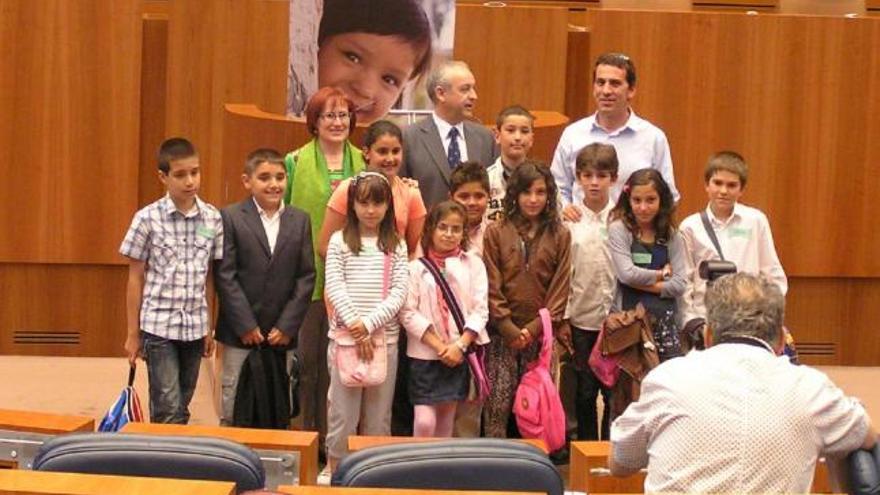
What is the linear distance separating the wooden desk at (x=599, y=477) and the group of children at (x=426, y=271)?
1.53 m

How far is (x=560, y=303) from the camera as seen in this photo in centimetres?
595

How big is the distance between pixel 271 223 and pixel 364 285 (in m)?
0.51

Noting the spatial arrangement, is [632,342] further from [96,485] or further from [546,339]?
[96,485]

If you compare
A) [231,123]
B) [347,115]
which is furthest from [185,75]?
[347,115]

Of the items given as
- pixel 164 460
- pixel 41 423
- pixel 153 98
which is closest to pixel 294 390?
pixel 41 423

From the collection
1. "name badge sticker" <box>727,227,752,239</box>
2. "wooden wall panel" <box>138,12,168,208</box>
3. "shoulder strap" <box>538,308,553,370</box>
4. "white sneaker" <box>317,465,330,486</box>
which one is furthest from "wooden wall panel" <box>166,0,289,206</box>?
"name badge sticker" <box>727,227,752,239</box>

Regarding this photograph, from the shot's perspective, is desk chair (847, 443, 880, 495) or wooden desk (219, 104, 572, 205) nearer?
desk chair (847, 443, 880, 495)

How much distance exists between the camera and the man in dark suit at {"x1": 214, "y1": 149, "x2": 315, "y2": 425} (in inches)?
237

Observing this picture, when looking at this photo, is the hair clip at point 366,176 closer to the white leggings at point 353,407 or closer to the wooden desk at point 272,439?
the white leggings at point 353,407

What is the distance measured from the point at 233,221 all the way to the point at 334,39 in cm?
101

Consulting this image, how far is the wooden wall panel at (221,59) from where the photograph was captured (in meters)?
8.05

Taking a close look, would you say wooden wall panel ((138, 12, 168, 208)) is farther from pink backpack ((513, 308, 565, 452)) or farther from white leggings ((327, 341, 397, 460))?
pink backpack ((513, 308, 565, 452))

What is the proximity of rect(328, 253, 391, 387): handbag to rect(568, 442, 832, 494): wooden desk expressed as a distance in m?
1.54

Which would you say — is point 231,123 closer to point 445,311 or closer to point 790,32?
point 445,311
